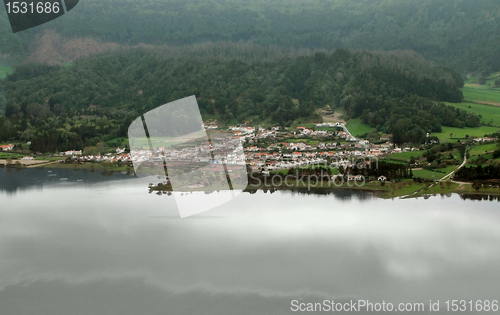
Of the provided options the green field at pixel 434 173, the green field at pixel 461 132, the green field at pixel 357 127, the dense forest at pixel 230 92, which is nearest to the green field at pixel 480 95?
the dense forest at pixel 230 92

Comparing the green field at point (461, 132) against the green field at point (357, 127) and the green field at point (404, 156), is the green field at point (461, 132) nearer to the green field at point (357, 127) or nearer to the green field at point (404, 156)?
the green field at point (404, 156)

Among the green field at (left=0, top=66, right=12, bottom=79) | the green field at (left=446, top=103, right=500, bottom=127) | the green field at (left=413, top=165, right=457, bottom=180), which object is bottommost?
the green field at (left=446, top=103, right=500, bottom=127)

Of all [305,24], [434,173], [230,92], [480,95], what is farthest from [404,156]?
[305,24]

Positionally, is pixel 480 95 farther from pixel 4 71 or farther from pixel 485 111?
pixel 4 71

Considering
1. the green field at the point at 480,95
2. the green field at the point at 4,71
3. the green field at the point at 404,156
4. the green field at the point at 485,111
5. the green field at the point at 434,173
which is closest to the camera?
the green field at the point at 434,173

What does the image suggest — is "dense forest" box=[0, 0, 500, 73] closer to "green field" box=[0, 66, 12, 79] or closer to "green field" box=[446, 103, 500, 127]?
"green field" box=[0, 66, 12, 79]

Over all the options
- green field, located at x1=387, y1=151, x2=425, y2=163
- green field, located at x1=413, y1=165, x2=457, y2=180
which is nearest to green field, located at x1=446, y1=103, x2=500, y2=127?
green field, located at x1=387, y1=151, x2=425, y2=163
